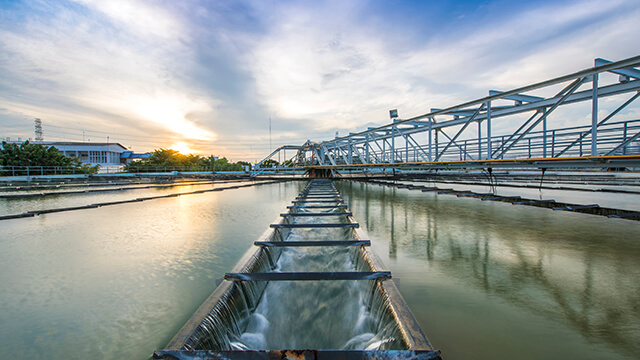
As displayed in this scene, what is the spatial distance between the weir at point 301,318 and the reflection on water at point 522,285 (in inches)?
14.5

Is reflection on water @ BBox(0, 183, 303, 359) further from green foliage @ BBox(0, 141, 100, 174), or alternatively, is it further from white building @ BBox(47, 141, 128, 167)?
white building @ BBox(47, 141, 128, 167)

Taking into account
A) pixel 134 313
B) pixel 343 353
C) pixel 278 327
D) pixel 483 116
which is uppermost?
pixel 483 116

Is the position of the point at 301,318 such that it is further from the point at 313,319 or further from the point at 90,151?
the point at 90,151

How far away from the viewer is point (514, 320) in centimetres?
203

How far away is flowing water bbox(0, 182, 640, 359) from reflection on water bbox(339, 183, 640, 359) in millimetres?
13

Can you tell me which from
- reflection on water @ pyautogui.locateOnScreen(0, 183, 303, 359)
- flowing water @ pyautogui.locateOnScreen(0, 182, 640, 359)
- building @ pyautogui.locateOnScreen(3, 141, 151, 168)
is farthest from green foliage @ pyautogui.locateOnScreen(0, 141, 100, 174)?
building @ pyautogui.locateOnScreen(3, 141, 151, 168)

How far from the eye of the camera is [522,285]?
2617 mm

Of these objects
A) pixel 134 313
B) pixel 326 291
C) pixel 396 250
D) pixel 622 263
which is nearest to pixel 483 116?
pixel 622 263

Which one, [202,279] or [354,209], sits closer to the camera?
[202,279]

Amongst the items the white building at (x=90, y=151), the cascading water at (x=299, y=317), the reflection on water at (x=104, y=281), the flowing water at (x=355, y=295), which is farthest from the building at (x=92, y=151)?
the cascading water at (x=299, y=317)

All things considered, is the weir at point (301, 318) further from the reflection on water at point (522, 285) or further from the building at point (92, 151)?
the building at point (92, 151)

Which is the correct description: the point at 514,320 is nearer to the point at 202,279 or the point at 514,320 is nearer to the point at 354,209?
the point at 202,279

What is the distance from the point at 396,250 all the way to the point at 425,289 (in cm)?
126

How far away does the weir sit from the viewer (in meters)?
1.34
